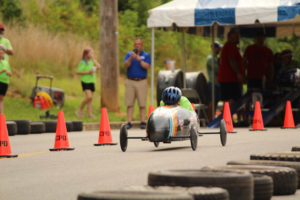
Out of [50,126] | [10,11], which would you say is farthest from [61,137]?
[10,11]

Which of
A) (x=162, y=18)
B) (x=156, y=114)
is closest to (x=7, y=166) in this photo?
(x=156, y=114)

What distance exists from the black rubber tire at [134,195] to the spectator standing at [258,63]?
1757 cm

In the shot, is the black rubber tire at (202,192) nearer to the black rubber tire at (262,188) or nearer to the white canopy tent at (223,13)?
the black rubber tire at (262,188)

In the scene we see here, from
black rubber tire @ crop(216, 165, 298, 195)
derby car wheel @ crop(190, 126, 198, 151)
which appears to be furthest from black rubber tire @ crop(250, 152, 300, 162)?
derby car wheel @ crop(190, 126, 198, 151)

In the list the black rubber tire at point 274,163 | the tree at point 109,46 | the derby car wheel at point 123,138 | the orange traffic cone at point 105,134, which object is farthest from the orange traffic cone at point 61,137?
the tree at point 109,46

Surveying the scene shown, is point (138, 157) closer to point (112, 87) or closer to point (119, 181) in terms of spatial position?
point (119, 181)

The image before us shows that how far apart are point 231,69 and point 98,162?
1137cm

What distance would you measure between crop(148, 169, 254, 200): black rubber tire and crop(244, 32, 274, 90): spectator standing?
16.4 meters

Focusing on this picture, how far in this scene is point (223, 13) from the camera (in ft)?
67.8

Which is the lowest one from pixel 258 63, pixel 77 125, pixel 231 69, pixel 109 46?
pixel 77 125

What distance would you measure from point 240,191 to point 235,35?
1544 cm

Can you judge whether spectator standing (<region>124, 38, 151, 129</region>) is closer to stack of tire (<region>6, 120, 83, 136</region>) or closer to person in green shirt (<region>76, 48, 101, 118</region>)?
stack of tire (<region>6, 120, 83, 136</region>)

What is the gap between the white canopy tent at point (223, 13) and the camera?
20266 mm

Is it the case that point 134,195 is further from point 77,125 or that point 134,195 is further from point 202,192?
point 77,125
